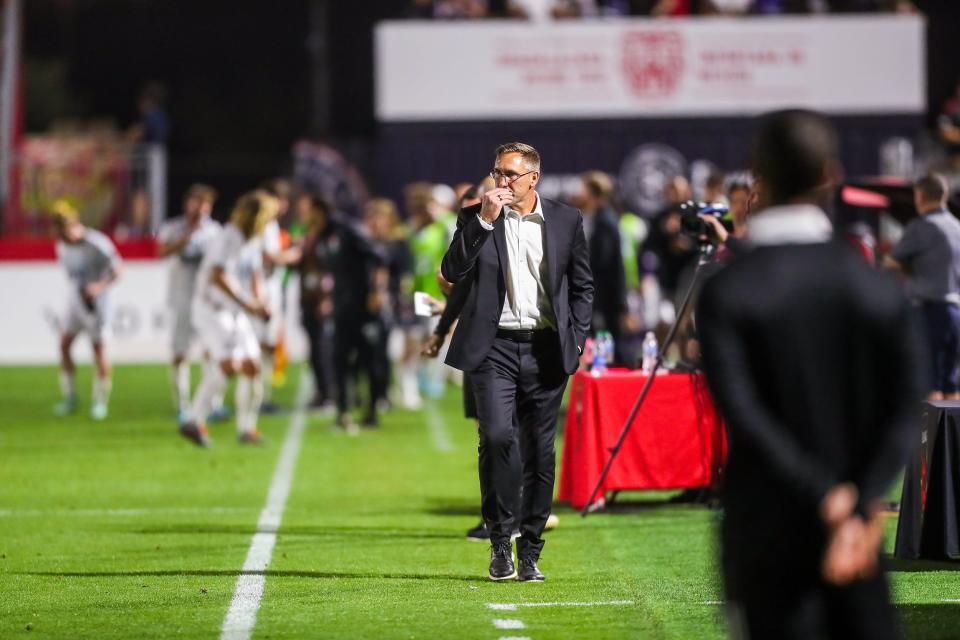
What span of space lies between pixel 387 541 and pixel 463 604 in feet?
7.18

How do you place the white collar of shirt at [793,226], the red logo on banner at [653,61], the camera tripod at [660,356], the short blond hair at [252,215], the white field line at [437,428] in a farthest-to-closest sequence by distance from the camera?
the red logo on banner at [653,61]
the white field line at [437,428]
the short blond hair at [252,215]
the camera tripod at [660,356]
the white collar of shirt at [793,226]

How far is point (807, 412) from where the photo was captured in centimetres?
395

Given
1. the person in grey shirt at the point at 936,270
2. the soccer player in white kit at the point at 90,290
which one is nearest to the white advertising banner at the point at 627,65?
the soccer player in white kit at the point at 90,290

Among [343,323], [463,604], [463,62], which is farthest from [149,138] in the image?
[463,604]

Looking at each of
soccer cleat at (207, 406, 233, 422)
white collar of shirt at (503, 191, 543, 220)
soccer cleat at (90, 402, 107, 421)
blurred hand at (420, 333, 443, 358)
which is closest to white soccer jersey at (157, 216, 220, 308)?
soccer cleat at (207, 406, 233, 422)

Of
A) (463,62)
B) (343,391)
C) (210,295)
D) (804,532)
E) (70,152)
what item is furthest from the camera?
(463,62)

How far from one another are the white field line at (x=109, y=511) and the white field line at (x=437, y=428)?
3.73m

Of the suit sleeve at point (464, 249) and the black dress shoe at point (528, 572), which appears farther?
the black dress shoe at point (528, 572)

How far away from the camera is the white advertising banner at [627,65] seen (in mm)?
25984

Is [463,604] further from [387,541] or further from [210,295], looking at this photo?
[210,295]

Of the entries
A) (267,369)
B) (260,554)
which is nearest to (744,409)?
(260,554)

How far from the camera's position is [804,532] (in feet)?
12.8

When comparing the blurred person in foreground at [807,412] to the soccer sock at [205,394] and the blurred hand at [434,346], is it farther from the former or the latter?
the soccer sock at [205,394]

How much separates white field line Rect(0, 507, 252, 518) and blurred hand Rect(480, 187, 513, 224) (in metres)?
3.86
